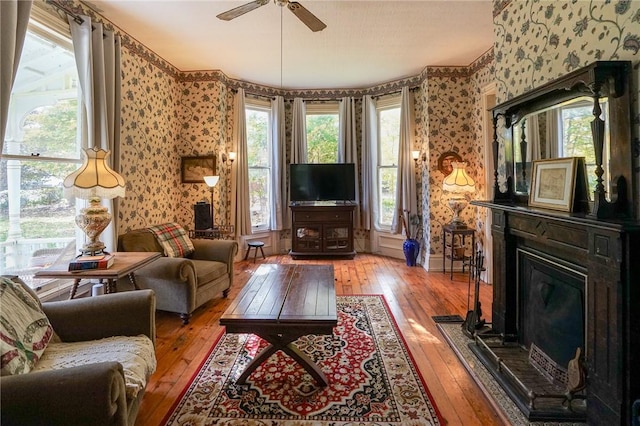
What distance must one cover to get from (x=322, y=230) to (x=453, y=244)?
222 centimetres

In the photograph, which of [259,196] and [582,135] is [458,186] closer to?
[582,135]

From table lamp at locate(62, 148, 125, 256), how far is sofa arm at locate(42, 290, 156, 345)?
75 centimetres

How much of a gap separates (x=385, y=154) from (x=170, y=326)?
4465 mm

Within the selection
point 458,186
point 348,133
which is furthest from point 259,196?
point 458,186

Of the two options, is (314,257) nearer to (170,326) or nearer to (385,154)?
(385,154)

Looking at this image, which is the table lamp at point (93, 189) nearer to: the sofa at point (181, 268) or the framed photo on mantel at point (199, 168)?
the sofa at point (181, 268)

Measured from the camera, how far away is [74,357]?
1.66 meters

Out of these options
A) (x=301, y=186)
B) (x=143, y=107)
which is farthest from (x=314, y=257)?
(x=143, y=107)

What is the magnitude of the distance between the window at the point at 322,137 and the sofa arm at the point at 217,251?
112 inches

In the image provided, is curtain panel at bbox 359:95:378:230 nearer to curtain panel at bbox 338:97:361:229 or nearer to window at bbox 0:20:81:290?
curtain panel at bbox 338:97:361:229

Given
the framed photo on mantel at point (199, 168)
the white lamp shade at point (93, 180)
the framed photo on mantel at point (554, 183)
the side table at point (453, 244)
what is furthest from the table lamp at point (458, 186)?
the white lamp shade at point (93, 180)

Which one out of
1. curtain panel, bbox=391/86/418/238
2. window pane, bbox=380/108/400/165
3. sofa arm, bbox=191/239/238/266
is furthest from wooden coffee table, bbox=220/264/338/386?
window pane, bbox=380/108/400/165

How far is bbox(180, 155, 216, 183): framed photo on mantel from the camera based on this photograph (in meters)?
5.04

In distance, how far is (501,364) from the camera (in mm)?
2201
